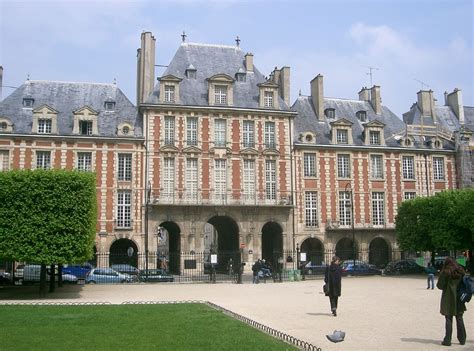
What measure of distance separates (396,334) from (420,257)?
1238 inches

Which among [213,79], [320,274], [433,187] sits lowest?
[320,274]

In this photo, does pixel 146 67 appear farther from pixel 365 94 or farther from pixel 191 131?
pixel 365 94

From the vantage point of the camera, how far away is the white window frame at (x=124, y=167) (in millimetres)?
37594

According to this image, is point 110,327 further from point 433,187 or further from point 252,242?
point 433,187

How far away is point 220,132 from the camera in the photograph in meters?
39.6

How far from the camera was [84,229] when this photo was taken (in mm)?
23188

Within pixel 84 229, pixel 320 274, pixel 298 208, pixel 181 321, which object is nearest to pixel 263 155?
pixel 298 208

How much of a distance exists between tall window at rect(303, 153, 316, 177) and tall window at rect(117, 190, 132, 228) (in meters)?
12.7

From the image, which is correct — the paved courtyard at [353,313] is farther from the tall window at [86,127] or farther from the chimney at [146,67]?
the chimney at [146,67]

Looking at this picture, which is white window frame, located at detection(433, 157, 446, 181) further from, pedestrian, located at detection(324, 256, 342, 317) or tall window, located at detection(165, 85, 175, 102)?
pedestrian, located at detection(324, 256, 342, 317)

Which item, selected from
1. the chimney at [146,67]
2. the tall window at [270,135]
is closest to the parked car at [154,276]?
the tall window at [270,135]

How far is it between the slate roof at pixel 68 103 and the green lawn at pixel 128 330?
23310 millimetres

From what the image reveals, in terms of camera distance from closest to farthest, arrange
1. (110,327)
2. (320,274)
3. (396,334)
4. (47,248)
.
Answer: (396,334)
(110,327)
(47,248)
(320,274)

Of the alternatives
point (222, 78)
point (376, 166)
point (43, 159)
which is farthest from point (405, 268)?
point (43, 159)
